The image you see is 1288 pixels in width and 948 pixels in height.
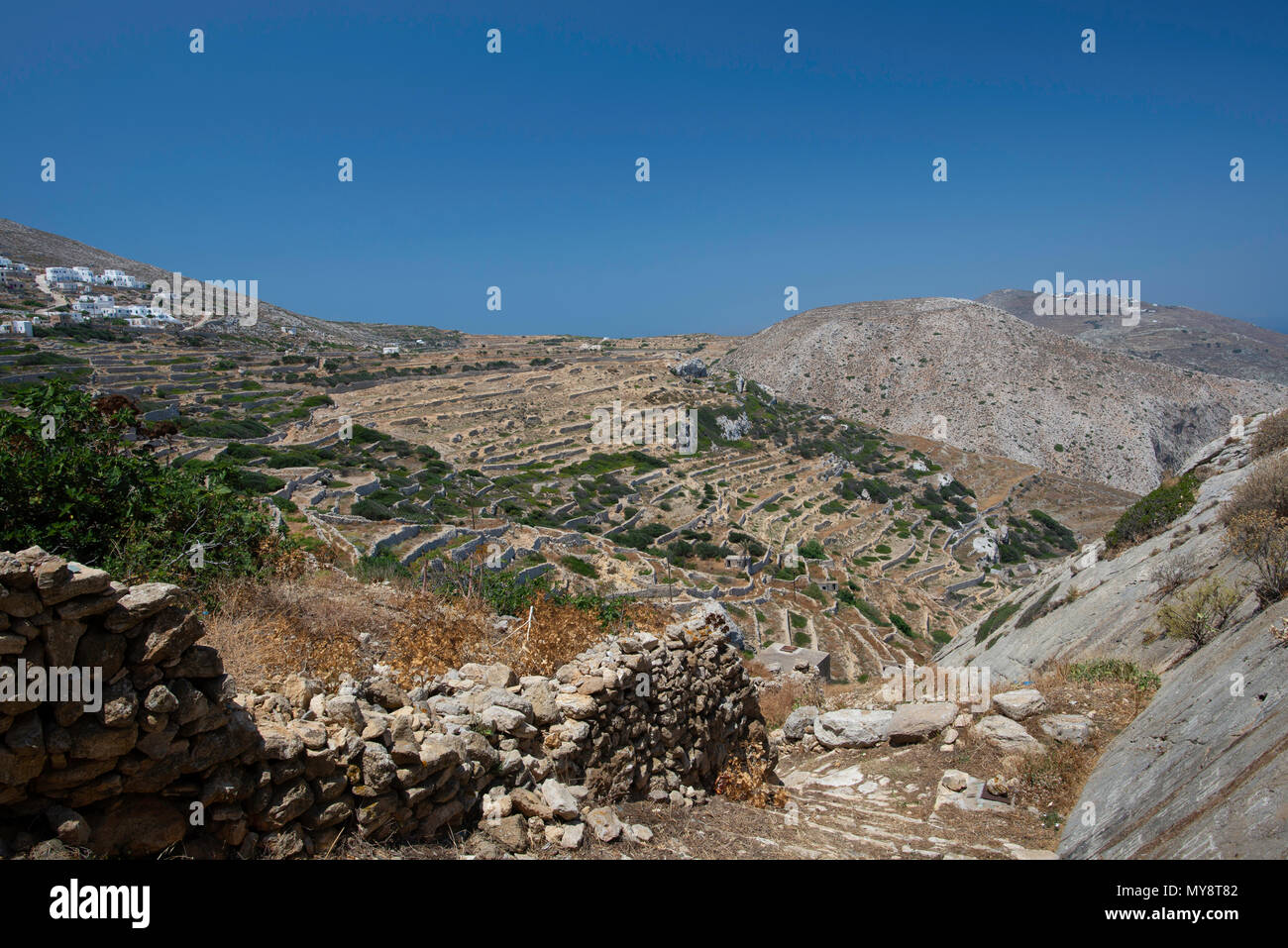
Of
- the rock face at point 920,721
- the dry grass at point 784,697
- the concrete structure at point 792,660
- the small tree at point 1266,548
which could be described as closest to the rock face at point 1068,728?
the rock face at point 920,721

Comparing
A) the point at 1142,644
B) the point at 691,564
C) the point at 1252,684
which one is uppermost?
the point at 1252,684

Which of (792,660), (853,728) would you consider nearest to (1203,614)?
(853,728)

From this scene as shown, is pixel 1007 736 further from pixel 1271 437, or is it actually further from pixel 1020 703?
pixel 1271 437

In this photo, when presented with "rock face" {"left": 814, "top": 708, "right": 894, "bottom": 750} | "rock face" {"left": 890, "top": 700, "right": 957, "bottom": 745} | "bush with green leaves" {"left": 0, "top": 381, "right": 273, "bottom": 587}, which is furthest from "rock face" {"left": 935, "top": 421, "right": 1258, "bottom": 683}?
"bush with green leaves" {"left": 0, "top": 381, "right": 273, "bottom": 587}

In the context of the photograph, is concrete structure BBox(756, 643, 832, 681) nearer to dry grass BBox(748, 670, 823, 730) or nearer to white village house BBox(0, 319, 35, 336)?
dry grass BBox(748, 670, 823, 730)

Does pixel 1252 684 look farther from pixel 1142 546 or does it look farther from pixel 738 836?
pixel 1142 546

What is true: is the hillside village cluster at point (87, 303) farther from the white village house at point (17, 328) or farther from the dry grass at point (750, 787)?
the dry grass at point (750, 787)

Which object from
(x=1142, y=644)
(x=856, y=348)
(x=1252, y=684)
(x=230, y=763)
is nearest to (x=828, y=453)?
(x=856, y=348)
